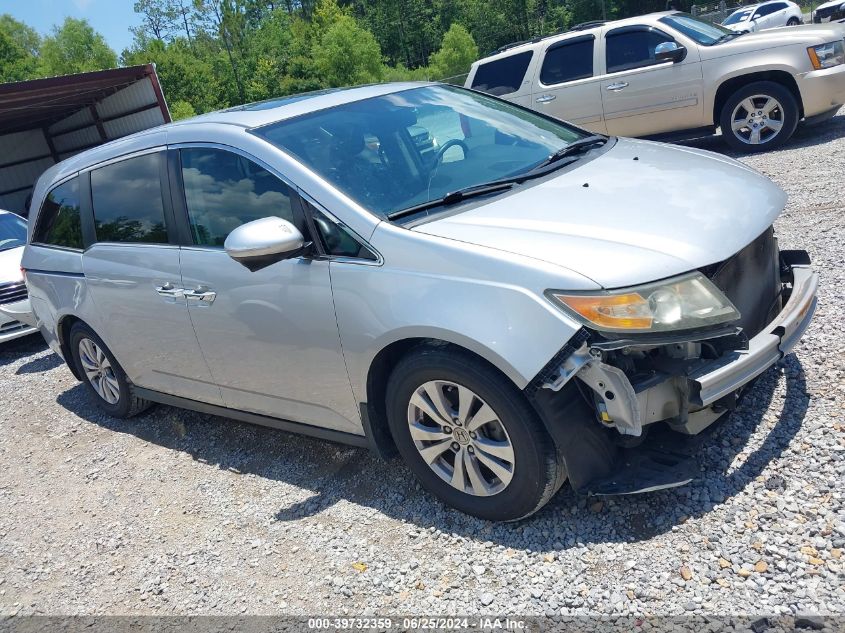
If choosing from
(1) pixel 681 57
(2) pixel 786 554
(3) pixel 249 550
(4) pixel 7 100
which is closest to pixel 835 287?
(2) pixel 786 554

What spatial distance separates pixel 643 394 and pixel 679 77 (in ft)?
24.7

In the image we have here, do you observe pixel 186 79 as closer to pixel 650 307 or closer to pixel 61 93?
pixel 61 93

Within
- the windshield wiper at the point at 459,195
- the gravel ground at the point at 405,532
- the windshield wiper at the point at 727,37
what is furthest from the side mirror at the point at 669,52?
the windshield wiper at the point at 459,195

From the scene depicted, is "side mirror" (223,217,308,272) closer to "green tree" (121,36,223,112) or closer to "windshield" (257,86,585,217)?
"windshield" (257,86,585,217)

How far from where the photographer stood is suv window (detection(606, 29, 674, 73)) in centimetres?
936

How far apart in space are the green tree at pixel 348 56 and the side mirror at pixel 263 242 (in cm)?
4523

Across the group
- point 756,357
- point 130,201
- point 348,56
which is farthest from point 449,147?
point 348,56

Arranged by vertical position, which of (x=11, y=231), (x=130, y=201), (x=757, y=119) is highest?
(x=130, y=201)

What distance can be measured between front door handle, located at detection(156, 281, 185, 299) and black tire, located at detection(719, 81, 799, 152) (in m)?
7.44

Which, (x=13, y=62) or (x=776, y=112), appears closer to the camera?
(x=776, y=112)

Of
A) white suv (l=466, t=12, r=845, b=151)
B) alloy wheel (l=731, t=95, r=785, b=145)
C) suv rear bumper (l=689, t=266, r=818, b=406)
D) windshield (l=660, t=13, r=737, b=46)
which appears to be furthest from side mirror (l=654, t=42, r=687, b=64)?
suv rear bumper (l=689, t=266, r=818, b=406)

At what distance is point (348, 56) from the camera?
47125mm

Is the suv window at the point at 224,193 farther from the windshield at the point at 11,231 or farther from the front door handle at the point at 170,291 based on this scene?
the windshield at the point at 11,231

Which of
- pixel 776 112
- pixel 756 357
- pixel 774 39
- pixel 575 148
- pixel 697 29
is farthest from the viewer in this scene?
pixel 697 29
